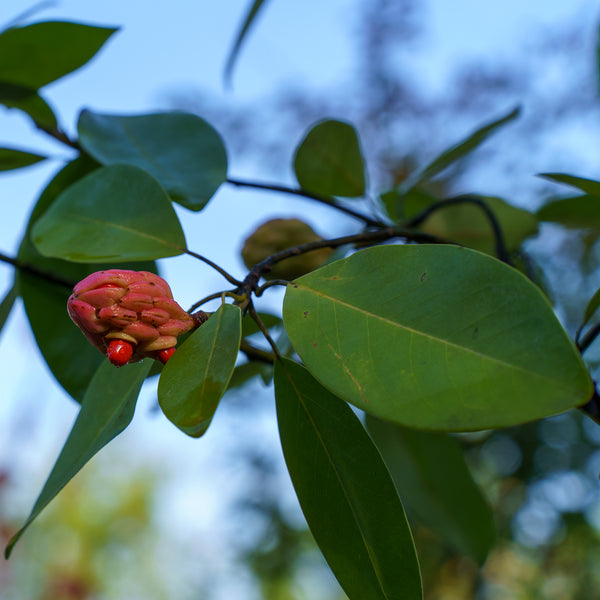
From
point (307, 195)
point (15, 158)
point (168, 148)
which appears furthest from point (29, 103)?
point (307, 195)

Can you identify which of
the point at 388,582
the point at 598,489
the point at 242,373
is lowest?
the point at 598,489

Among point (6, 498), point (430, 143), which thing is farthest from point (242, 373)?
point (6, 498)

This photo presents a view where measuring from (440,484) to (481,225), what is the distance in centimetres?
28

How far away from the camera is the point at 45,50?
0.50 meters

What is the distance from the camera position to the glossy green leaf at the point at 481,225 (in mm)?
560

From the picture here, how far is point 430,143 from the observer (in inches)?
114

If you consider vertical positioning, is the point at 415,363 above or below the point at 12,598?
above

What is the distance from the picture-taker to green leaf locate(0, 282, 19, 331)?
0.48 metres

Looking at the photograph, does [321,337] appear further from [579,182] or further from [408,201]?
[408,201]

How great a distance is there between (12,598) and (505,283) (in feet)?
15.3

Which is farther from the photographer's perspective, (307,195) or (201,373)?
(307,195)

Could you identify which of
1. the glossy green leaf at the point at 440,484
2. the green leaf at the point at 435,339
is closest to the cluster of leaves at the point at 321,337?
the green leaf at the point at 435,339

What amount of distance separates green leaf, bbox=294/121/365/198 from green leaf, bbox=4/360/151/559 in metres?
0.33

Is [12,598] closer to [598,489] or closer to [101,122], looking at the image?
[598,489]
